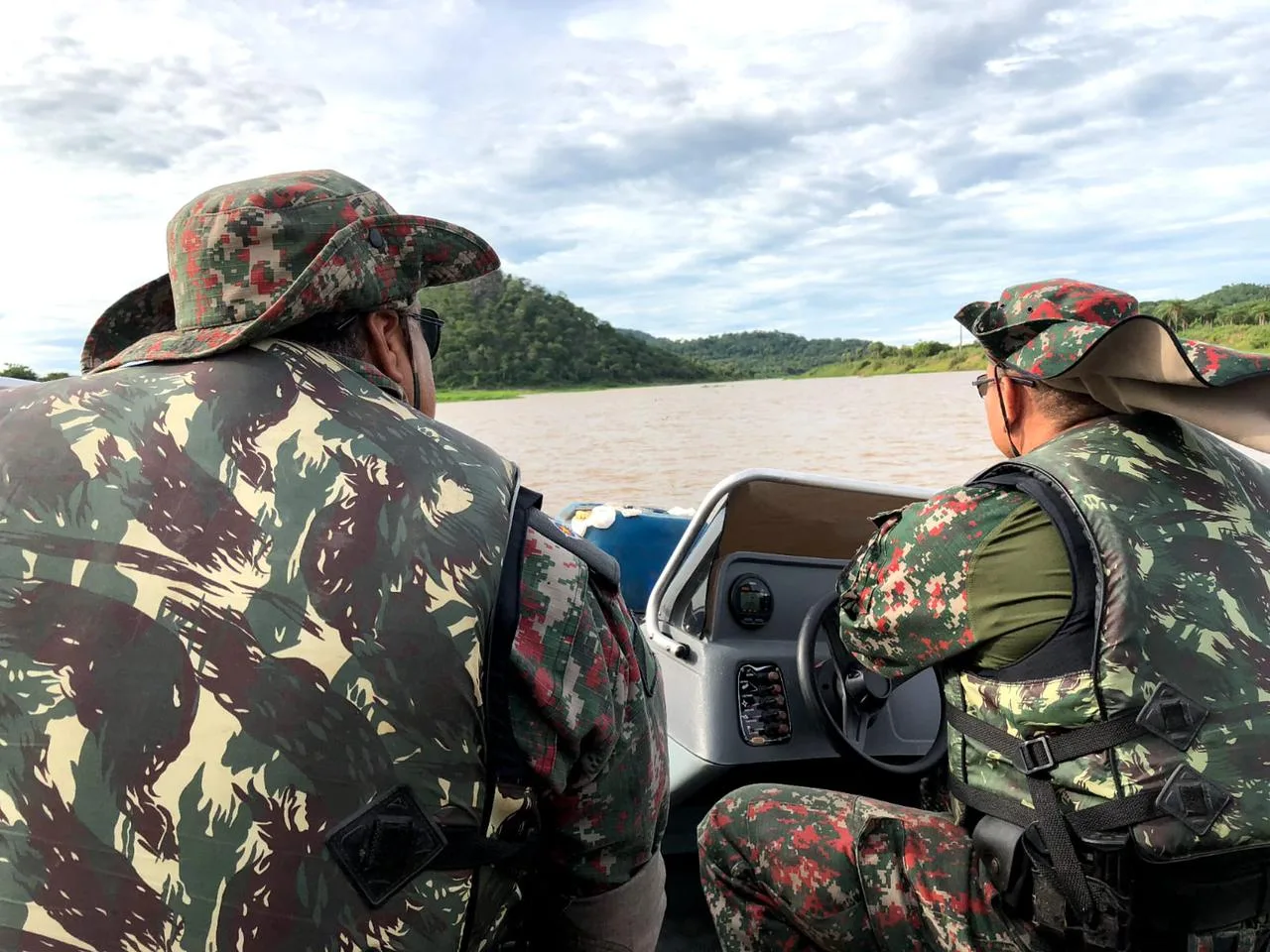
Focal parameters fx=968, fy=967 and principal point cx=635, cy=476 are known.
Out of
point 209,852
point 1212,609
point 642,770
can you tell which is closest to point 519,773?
point 642,770

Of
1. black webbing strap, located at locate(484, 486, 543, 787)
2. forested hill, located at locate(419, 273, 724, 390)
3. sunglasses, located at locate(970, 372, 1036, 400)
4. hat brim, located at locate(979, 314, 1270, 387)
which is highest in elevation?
forested hill, located at locate(419, 273, 724, 390)

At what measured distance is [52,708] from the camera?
1.04 metres

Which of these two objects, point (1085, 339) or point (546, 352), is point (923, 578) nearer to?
point (1085, 339)

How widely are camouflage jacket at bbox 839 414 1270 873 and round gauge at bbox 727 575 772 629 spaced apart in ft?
3.46

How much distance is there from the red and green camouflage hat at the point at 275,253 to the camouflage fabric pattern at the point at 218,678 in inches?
7.9

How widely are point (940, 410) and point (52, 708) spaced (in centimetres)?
3381

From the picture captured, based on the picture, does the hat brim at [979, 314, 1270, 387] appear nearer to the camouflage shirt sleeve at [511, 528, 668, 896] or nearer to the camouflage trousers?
the camouflage trousers

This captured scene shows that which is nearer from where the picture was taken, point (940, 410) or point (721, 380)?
point (940, 410)

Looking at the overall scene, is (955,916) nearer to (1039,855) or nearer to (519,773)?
(1039,855)

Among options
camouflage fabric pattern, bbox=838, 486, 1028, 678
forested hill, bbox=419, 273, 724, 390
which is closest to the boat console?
camouflage fabric pattern, bbox=838, 486, 1028, 678

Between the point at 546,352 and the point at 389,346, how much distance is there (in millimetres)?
62357

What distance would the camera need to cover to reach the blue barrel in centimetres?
391

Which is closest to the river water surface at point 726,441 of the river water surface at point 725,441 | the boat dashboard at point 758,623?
the river water surface at point 725,441

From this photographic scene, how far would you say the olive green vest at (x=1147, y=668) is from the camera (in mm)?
1602
